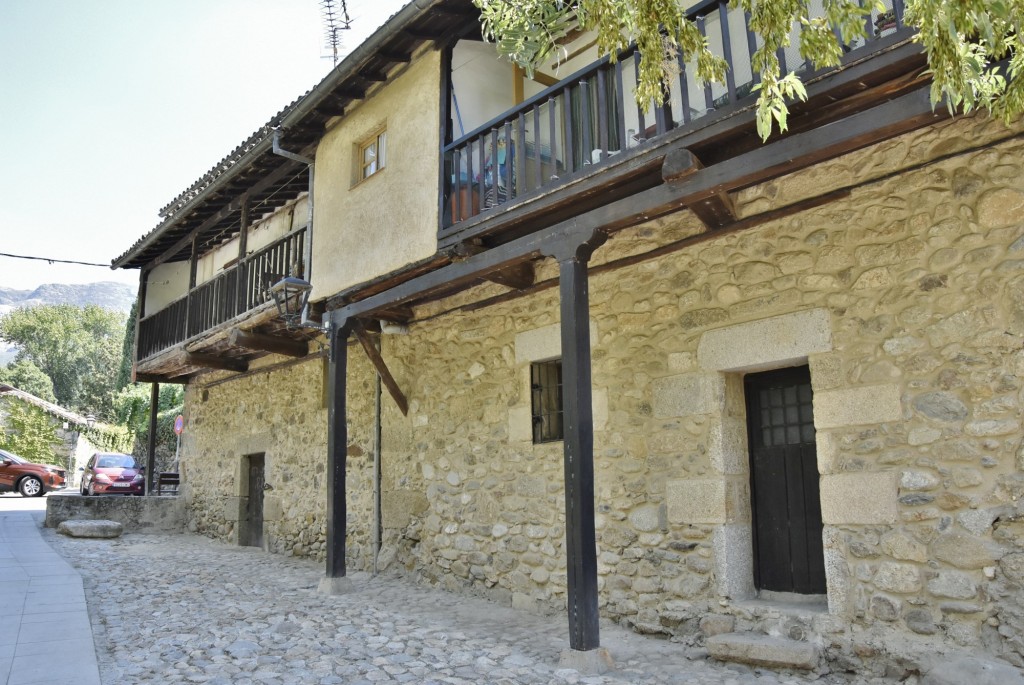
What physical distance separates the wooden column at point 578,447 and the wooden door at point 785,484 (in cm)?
124

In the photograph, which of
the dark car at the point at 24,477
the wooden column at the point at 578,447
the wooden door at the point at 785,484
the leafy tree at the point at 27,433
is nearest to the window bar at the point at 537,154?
the wooden column at the point at 578,447

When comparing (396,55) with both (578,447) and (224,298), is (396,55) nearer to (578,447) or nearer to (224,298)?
(578,447)

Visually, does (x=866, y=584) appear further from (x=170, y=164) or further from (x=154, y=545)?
(x=170, y=164)

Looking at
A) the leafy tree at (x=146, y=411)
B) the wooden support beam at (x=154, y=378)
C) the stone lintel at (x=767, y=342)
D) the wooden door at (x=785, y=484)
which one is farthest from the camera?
the leafy tree at (x=146, y=411)

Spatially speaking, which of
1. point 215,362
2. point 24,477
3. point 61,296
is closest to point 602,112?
point 215,362

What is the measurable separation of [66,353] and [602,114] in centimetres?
4935

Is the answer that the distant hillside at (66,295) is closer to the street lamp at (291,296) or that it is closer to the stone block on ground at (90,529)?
the stone block on ground at (90,529)

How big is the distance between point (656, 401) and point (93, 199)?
4107 cm

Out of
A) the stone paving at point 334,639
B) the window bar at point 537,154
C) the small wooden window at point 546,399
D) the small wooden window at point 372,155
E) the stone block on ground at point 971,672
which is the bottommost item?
the stone paving at point 334,639

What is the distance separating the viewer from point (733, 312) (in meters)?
4.96

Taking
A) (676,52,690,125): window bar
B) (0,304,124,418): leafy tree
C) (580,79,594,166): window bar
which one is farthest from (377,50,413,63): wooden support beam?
(0,304,124,418): leafy tree

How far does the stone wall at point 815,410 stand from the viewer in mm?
3836

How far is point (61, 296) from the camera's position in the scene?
4594 inches

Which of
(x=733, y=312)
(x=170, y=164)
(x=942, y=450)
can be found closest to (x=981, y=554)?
(x=942, y=450)
